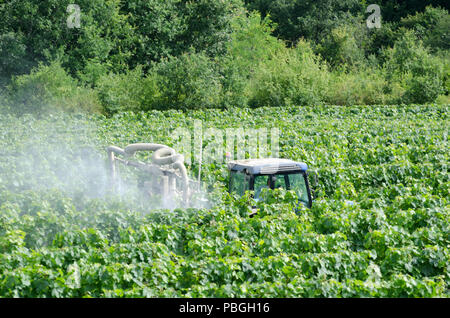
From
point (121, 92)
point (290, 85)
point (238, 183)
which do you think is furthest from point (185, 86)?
point (238, 183)

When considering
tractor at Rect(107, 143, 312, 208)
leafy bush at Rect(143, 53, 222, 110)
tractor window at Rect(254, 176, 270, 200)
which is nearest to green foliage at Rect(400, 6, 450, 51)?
leafy bush at Rect(143, 53, 222, 110)

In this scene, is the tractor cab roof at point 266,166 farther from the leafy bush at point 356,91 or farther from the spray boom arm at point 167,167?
the leafy bush at point 356,91

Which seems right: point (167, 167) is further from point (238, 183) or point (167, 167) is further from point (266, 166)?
point (266, 166)

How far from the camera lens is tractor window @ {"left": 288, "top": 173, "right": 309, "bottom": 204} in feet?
34.0

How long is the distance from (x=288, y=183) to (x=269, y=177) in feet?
1.25

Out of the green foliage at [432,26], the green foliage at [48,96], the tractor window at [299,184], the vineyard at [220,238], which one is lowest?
the vineyard at [220,238]

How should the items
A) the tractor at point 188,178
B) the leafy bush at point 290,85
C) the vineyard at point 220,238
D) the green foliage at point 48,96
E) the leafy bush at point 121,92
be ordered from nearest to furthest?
1. the vineyard at point 220,238
2. the tractor at point 188,178
3. the leafy bush at point 121,92
4. the green foliage at point 48,96
5. the leafy bush at point 290,85

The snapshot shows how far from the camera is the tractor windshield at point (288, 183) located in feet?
33.8

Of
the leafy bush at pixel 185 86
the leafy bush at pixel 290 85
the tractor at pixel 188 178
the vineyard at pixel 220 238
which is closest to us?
the vineyard at pixel 220 238

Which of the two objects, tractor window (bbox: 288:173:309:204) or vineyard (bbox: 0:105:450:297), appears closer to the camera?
vineyard (bbox: 0:105:450:297)

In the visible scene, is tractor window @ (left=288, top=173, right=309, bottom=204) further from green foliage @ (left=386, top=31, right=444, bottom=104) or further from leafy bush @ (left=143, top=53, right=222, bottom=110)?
green foliage @ (left=386, top=31, right=444, bottom=104)

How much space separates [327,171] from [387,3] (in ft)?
169

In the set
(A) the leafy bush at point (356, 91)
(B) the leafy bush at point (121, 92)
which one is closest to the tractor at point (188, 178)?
(B) the leafy bush at point (121, 92)

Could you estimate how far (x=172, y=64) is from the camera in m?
31.7
